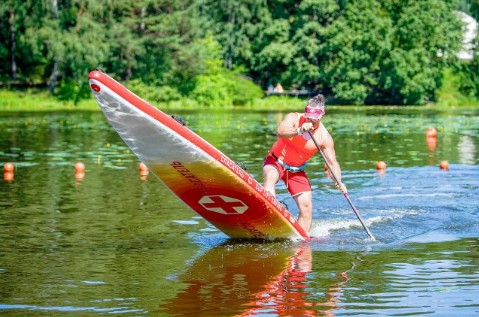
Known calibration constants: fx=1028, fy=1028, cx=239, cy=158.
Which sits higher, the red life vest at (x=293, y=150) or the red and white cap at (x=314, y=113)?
the red and white cap at (x=314, y=113)

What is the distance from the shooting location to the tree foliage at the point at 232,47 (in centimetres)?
6975

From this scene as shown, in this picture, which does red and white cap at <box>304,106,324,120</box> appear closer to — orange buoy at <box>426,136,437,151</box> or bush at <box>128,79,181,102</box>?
orange buoy at <box>426,136,437,151</box>

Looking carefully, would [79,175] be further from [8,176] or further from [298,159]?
[298,159]

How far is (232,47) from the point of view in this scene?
82750 mm

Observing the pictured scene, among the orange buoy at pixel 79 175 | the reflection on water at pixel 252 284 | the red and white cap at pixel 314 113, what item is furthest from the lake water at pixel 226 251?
the red and white cap at pixel 314 113

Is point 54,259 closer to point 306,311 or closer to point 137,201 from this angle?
point 306,311

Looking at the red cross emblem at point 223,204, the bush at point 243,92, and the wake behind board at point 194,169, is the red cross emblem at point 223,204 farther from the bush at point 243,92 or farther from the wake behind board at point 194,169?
the bush at point 243,92

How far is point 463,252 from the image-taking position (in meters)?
13.4

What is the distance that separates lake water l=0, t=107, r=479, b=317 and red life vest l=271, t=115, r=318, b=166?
121 centimetres

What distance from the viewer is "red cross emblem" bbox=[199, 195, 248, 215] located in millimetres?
13898

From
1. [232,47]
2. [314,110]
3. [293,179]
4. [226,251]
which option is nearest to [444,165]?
[293,179]

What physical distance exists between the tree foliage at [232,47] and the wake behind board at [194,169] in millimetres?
54006

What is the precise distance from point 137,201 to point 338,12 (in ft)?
210

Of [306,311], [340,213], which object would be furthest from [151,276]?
[340,213]
